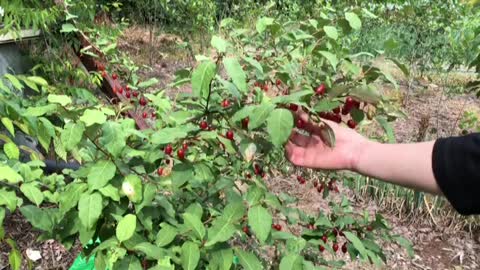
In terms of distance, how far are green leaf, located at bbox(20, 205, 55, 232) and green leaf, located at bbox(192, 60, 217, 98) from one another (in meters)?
0.55

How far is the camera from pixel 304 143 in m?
1.30

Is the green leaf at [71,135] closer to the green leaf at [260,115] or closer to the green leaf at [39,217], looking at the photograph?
the green leaf at [39,217]

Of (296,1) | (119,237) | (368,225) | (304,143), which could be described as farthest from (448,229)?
(296,1)

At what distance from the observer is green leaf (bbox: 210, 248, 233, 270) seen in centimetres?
120

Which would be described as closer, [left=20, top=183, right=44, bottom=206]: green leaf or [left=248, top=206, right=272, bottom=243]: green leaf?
[left=248, top=206, right=272, bottom=243]: green leaf

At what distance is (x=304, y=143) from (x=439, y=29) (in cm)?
631

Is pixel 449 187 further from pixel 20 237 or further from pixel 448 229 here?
pixel 448 229

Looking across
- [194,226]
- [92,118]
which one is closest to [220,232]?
[194,226]

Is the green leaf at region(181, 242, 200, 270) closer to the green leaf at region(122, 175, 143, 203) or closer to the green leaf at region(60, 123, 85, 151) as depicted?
the green leaf at region(122, 175, 143, 203)

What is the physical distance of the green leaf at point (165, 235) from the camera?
48.8 inches

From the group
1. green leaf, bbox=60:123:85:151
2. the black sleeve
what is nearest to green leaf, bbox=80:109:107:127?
green leaf, bbox=60:123:85:151

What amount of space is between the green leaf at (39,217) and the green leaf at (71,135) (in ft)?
0.86

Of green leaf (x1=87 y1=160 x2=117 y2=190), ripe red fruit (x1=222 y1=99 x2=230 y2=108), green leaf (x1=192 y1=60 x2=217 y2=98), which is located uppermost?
green leaf (x1=192 y1=60 x2=217 y2=98)

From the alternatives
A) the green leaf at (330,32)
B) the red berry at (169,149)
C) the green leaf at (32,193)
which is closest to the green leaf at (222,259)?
the red berry at (169,149)
